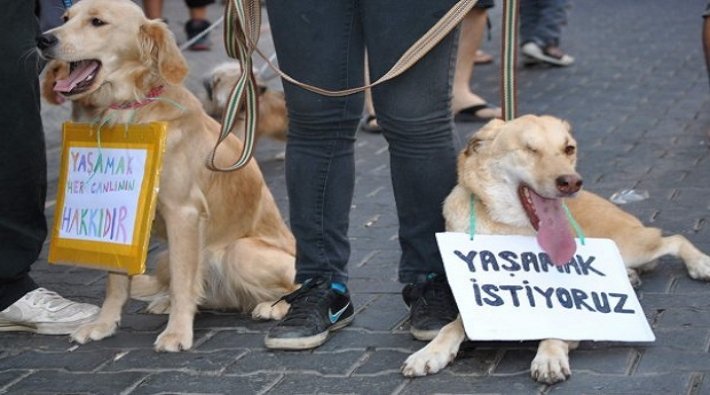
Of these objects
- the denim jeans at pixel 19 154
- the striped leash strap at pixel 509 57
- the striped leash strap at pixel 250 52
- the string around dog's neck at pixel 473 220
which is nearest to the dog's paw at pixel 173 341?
the striped leash strap at pixel 250 52

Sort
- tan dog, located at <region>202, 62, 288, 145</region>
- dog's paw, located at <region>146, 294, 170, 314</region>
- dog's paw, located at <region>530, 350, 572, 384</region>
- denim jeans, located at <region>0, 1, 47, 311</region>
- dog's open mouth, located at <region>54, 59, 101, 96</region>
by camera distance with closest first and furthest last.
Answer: dog's paw, located at <region>530, 350, 572, 384</region> → dog's open mouth, located at <region>54, 59, 101, 96</region> → denim jeans, located at <region>0, 1, 47, 311</region> → dog's paw, located at <region>146, 294, 170, 314</region> → tan dog, located at <region>202, 62, 288, 145</region>

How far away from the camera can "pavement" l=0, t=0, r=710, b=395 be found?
3.58 m

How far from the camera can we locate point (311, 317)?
3.98m

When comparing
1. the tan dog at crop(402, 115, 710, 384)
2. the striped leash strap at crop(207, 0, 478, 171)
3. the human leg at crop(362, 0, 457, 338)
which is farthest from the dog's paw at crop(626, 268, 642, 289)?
the striped leash strap at crop(207, 0, 478, 171)

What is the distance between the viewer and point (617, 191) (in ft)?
19.7

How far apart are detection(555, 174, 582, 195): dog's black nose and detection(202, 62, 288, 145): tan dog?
12.8 feet

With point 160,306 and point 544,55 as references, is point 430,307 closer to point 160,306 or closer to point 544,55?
point 160,306

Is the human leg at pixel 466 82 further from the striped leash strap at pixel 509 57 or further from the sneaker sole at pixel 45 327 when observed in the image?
the sneaker sole at pixel 45 327

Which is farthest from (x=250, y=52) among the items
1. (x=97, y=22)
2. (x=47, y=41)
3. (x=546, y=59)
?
(x=546, y=59)

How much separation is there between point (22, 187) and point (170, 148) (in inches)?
26.0

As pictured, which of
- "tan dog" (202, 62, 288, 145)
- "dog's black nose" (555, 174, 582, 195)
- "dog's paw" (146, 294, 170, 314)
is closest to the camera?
"dog's black nose" (555, 174, 582, 195)

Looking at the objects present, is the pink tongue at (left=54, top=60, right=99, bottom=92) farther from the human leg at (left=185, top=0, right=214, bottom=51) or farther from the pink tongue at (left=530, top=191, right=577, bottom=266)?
the human leg at (left=185, top=0, right=214, bottom=51)

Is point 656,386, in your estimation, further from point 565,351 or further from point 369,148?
point 369,148

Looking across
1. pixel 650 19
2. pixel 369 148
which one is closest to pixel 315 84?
pixel 369 148
